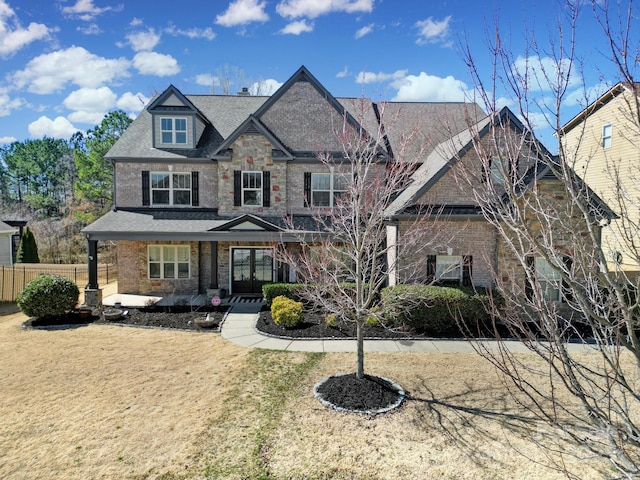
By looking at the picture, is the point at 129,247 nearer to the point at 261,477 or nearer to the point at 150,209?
the point at 150,209

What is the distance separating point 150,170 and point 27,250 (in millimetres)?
17984

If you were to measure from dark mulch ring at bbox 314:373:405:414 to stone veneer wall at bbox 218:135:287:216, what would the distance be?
10.7 metres

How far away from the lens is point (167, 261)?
18.6 meters

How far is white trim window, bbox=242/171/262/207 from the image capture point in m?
18.2

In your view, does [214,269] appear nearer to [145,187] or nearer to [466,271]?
[145,187]

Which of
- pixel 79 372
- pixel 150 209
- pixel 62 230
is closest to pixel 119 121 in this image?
pixel 62 230

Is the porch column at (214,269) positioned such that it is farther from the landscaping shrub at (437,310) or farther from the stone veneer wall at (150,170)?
the landscaping shrub at (437,310)

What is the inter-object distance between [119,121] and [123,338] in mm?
26387

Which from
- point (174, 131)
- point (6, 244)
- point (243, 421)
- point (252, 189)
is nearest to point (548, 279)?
point (243, 421)

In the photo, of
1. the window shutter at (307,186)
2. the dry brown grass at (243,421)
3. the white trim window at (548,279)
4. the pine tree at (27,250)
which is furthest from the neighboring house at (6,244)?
the white trim window at (548,279)

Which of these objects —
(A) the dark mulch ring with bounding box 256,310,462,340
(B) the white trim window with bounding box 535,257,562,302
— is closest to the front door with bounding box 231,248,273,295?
(A) the dark mulch ring with bounding box 256,310,462,340

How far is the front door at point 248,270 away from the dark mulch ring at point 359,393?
10.0 m

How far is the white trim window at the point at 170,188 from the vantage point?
18672 mm

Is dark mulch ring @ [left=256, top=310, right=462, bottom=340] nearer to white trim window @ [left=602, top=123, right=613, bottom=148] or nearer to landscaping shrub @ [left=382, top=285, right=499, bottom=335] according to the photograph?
landscaping shrub @ [left=382, top=285, right=499, bottom=335]
